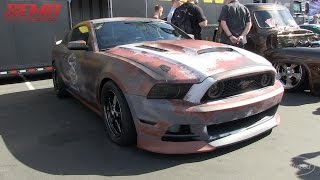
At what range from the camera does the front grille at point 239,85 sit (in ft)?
14.4

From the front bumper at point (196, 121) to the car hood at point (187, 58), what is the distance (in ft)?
1.01

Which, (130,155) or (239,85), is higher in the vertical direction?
(239,85)

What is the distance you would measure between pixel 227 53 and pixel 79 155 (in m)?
1.99

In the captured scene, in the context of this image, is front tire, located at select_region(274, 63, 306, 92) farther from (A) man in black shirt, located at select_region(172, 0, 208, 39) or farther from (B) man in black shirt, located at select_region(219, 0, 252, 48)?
(A) man in black shirt, located at select_region(172, 0, 208, 39)

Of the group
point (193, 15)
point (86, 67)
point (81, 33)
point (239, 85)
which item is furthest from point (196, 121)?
point (193, 15)

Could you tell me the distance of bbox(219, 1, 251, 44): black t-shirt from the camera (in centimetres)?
765

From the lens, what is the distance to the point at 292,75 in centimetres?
749

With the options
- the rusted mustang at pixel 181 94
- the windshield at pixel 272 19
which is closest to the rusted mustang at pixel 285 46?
the windshield at pixel 272 19

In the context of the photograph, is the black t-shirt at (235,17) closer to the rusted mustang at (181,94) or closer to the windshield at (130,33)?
the windshield at (130,33)

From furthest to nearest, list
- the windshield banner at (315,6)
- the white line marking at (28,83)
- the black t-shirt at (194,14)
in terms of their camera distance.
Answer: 1. the windshield banner at (315,6)
2. the white line marking at (28,83)
3. the black t-shirt at (194,14)

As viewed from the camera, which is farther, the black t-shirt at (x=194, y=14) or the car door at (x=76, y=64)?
the black t-shirt at (x=194, y=14)

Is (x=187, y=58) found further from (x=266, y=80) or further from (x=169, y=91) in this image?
(x=266, y=80)

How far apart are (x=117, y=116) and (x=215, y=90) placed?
1.17 meters

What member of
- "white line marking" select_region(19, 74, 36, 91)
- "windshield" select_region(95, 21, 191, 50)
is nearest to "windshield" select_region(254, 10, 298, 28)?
"windshield" select_region(95, 21, 191, 50)
